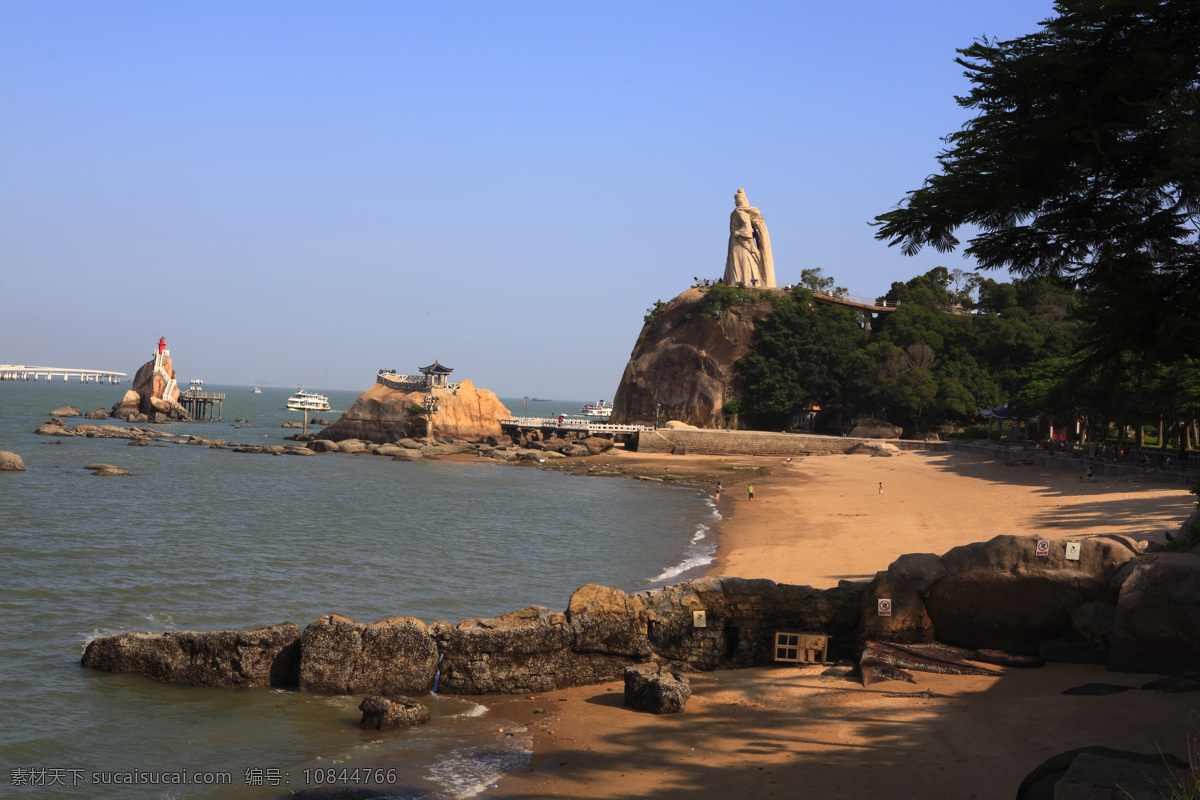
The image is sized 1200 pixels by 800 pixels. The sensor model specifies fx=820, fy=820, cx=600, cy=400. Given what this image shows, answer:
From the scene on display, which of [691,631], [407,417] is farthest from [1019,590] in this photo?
[407,417]

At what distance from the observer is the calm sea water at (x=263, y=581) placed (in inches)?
417

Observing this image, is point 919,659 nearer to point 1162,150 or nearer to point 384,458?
point 1162,150

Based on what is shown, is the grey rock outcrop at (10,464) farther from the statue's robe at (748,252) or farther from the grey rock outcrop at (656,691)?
the statue's robe at (748,252)

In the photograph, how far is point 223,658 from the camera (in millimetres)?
12828

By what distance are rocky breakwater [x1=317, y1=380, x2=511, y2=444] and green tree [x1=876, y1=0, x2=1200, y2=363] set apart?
6661 centimetres

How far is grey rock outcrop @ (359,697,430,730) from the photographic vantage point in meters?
11.4

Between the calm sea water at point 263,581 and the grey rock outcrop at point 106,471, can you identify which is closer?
the calm sea water at point 263,581

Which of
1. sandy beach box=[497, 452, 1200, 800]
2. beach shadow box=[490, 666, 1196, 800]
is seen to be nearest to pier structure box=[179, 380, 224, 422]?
sandy beach box=[497, 452, 1200, 800]

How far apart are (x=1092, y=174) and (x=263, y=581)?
2004cm

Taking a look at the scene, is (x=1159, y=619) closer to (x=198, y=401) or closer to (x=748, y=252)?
(x=748, y=252)

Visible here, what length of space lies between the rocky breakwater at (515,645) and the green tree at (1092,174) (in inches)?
277

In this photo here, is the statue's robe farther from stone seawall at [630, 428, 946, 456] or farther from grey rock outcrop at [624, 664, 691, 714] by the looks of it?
grey rock outcrop at [624, 664, 691, 714]

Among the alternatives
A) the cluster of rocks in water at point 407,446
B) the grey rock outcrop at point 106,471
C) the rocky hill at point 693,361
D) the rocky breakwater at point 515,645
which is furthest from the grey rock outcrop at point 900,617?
the rocky hill at point 693,361

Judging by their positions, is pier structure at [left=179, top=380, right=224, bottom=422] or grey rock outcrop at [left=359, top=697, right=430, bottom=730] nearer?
grey rock outcrop at [left=359, top=697, right=430, bottom=730]
